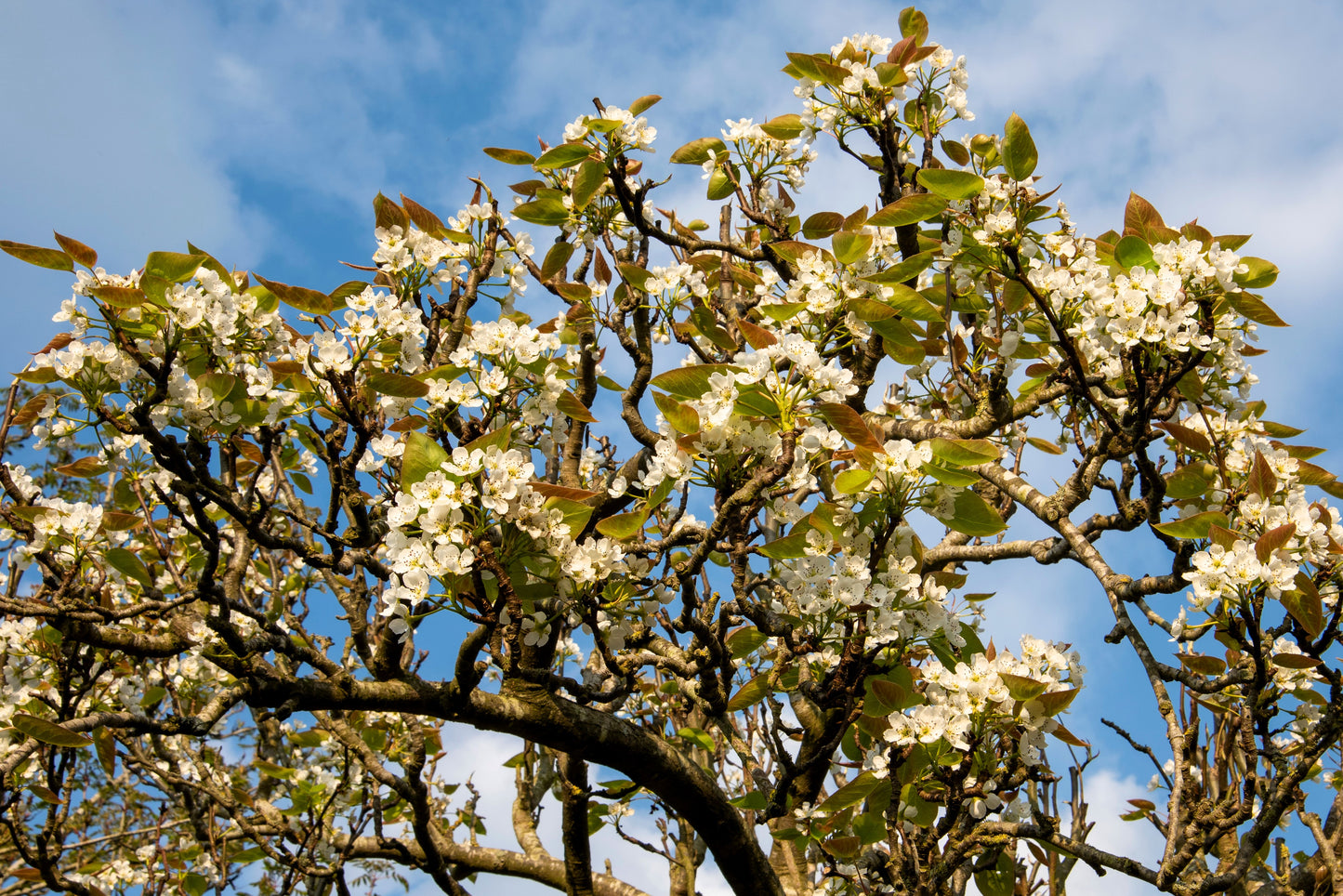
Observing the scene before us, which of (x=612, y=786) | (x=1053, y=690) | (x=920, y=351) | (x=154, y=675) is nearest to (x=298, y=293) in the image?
(x=920, y=351)

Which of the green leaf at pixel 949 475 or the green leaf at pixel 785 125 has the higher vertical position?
the green leaf at pixel 785 125

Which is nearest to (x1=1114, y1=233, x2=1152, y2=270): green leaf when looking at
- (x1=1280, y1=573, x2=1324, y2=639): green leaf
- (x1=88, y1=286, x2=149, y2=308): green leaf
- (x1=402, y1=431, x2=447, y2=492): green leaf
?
(x1=1280, y1=573, x2=1324, y2=639): green leaf

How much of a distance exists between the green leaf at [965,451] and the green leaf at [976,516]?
19 cm

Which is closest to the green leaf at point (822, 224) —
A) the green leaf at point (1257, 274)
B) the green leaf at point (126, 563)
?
the green leaf at point (1257, 274)

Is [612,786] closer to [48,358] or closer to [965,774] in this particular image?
[965,774]

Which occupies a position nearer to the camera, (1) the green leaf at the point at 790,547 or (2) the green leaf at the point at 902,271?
(1) the green leaf at the point at 790,547

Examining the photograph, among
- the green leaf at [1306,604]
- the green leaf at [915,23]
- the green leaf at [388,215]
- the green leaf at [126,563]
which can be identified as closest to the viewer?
the green leaf at [1306,604]

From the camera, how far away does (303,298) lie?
2.50 meters

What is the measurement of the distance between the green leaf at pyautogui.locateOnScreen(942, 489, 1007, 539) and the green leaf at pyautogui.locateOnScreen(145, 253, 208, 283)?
6.46 feet

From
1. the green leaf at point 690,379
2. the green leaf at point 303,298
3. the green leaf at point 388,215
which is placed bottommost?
the green leaf at point 690,379

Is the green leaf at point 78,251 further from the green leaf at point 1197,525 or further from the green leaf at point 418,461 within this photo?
the green leaf at point 1197,525

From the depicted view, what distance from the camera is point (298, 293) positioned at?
2504 millimetres

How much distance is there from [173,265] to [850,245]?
175cm

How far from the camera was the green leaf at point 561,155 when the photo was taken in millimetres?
2768
